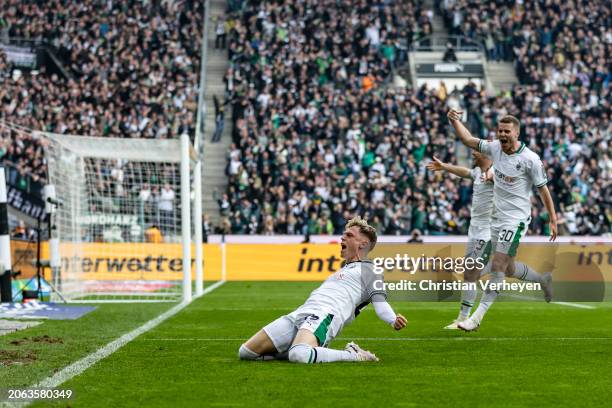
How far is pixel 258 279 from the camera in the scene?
3039 cm

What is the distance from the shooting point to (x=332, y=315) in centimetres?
873

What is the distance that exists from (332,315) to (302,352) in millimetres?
381

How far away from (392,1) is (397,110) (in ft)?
27.1

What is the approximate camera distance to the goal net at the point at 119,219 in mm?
19641

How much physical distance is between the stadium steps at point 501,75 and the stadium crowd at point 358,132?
2.01 ft

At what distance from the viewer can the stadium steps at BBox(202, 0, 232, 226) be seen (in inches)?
1423

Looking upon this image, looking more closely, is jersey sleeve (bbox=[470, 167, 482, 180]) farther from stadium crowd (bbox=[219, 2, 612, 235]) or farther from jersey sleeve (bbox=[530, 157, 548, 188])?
stadium crowd (bbox=[219, 2, 612, 235])

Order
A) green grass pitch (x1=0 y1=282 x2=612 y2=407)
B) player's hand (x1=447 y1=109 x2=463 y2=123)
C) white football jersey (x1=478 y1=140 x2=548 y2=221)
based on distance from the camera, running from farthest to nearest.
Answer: white football jersey (x1=478 y1=140 x2=548 y2=221) → player's hand (x1=447 y1=109 x2=463 y2=123) → green grass pitch (x1=0 y1=282 x2=612 y2=407)

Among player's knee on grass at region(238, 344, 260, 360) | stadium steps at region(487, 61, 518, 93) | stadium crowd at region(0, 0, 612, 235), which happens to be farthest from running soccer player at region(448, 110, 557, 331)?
stadium steps at region(487, 61, 518, 93)

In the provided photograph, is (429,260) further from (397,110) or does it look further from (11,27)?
(11,27)

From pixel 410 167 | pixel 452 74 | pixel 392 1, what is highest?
pixel 392 1

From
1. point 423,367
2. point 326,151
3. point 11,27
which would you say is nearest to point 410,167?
point 326,151

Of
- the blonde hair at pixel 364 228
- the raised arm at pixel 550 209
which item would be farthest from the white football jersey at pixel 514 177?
the blonde hair at pixel 364 228

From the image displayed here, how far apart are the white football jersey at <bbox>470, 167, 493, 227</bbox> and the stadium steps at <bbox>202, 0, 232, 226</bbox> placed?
71.7 feet
